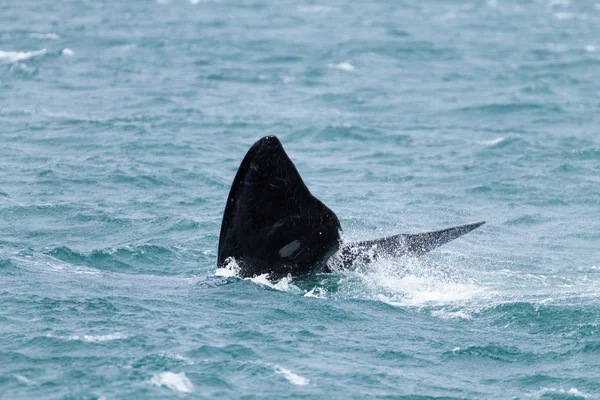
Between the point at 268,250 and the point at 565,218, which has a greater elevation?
the point at 268,250

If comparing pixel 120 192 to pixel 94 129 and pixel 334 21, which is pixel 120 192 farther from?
pixel 334 21

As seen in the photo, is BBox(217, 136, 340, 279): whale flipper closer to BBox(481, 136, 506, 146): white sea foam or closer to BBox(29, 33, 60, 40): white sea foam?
BBox(481, 136, 506, 146): white sea foam

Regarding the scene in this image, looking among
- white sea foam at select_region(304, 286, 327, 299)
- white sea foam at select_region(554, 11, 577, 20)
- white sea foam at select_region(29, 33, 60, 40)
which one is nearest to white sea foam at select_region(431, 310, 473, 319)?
white sea foam at select_region(304, 286, 327, 299)

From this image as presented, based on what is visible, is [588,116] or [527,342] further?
[588,116]

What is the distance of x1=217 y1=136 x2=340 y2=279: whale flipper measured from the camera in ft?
56.7

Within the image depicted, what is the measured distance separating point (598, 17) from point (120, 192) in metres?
58.4

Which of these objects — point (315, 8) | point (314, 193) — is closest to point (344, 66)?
point (314, 193)

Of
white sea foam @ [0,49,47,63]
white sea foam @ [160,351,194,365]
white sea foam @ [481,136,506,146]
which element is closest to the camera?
white sea foam @ [160,351,194,365]

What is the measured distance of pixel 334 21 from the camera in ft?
233

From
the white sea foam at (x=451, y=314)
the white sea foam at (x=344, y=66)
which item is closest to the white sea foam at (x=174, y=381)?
the white sea foam at (x=451, y=314)

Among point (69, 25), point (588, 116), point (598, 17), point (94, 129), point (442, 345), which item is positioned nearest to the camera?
point (442, 345)

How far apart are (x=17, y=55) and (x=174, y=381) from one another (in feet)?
121

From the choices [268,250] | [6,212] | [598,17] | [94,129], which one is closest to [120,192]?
[6,212]

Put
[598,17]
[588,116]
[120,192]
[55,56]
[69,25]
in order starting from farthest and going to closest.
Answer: [598,17], [69,25], [55,56], [588,116], [120,192]
